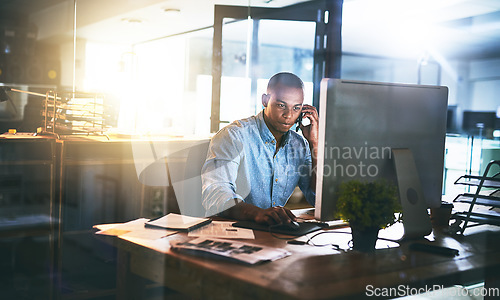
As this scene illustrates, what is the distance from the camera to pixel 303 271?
3.55ft

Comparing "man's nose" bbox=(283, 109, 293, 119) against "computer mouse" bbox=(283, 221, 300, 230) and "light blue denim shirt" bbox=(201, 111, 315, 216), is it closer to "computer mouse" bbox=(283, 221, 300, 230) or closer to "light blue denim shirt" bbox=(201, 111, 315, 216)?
"light blue denim shirt" bbox=(201, 111, 315, 216)

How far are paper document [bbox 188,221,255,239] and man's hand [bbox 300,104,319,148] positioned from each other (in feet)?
→ 2.43

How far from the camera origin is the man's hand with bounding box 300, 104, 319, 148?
2.07 m

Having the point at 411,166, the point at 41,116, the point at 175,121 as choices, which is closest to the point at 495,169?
the point at 411,166

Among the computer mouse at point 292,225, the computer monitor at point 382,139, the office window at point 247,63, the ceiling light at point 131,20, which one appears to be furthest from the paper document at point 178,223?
the ceiling light at point 131,20

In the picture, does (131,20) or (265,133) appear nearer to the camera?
(265,133)

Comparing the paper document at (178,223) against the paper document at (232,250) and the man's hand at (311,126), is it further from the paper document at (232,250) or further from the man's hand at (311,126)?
the man's hand at (311,126)

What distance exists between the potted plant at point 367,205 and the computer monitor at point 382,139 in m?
0.07

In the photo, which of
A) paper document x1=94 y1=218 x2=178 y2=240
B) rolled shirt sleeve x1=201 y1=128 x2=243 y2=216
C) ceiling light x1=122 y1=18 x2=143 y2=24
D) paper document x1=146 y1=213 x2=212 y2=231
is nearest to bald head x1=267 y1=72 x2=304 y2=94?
rolled shirt sleeve x1=201 y1=128 x2=243 y2=216

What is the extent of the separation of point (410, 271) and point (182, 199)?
2566 mm

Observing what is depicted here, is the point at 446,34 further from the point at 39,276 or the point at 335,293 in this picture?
the point at 335,293

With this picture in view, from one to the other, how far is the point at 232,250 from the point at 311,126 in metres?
1.05

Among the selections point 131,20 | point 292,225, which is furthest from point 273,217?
point 131,20

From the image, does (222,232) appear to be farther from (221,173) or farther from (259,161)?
(259,161)
